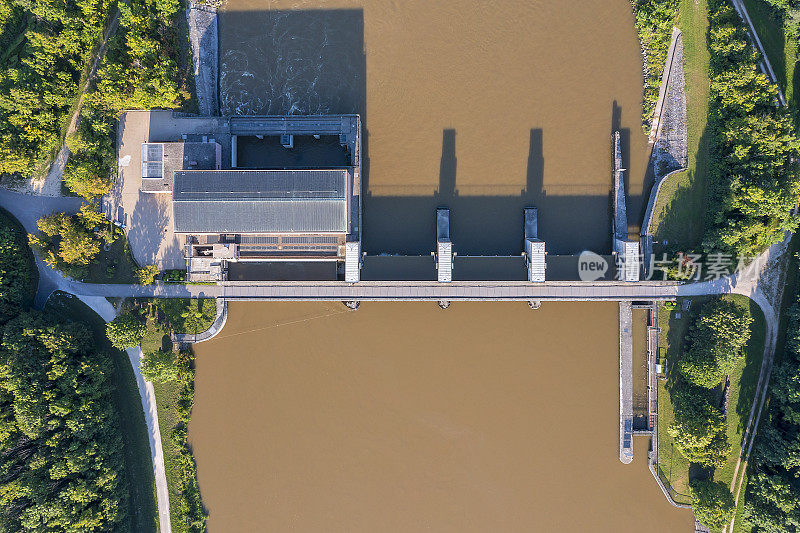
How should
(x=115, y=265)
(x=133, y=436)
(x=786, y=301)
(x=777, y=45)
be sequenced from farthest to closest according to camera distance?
1. (x=133, y=436)
2. (x=115, y=265)
3. (x=777, y=45)
4. (x=786, y=301)

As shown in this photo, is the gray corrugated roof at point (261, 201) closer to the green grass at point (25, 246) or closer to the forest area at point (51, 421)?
the forest area at point (51, 421)

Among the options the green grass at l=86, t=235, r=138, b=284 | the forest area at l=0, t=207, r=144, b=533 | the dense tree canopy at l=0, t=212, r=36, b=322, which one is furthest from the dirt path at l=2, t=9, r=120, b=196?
the green grass at l=86, t=235, r=138, b=284

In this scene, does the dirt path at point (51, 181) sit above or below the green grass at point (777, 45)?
below

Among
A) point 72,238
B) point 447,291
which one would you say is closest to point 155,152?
point 72,238

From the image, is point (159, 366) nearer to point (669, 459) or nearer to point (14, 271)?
point (14, 271)

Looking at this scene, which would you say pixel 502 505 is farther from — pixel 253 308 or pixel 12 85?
pixel 12 85

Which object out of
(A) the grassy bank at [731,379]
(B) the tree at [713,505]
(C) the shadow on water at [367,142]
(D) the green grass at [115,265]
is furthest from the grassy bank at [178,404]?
(B) the tree at [713,505]
